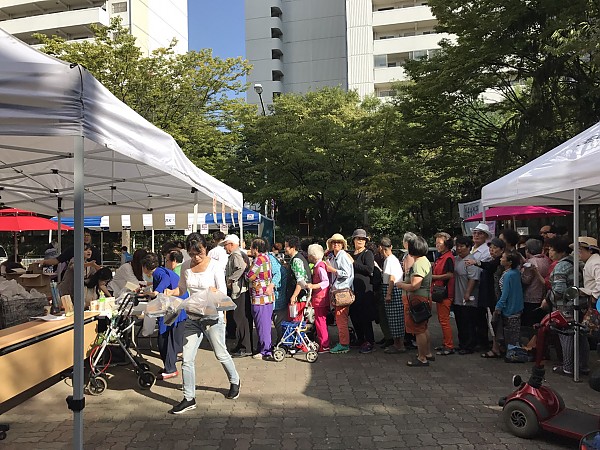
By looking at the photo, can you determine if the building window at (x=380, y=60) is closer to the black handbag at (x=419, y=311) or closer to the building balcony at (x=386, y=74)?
the building balcony at (x=386, y=74)

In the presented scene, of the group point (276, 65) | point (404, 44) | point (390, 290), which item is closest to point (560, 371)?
point (390, 290)

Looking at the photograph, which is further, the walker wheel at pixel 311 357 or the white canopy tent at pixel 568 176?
the walker wheel at pixel 311 357

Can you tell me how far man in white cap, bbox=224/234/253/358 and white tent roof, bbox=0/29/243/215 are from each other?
86cm

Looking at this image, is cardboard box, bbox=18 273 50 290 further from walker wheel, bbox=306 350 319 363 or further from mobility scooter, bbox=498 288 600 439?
mobility scooter, bbox=498 288 600 439

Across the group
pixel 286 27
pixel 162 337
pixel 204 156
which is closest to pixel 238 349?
pixel 162 337

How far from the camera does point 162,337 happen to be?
239 inches

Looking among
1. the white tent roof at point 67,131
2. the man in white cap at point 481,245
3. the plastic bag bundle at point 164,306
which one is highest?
the white tent roof at point 67,131

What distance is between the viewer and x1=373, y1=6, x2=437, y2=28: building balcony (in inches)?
1608

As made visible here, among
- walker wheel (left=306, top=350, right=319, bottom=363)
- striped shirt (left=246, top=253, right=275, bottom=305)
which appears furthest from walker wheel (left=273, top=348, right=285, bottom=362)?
striped shirt (left=246, top=253, right=275, bottom=305)

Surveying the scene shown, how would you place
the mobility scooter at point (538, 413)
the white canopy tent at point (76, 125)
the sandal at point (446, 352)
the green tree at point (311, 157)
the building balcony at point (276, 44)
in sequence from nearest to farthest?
1. the white canopy tent at point (76, 125)
2. the mobility scooter at point (538, 413)
3. the sandal at point (446, 352)
4. the green tree at point (311, 157)
5. the building balcony at point (276, 44)

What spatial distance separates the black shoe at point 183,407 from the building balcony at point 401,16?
1660 inches

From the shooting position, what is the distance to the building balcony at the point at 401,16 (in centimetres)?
4084

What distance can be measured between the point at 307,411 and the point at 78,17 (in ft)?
146

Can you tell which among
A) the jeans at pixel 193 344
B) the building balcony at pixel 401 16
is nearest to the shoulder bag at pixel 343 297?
the jeans at pixel 193 344
